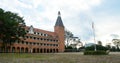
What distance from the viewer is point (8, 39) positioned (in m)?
58.8

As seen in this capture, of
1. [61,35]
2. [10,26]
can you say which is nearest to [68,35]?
[61,35]

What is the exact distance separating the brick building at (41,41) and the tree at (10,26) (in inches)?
636

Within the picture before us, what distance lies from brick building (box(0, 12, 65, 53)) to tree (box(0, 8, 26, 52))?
53.0 feet

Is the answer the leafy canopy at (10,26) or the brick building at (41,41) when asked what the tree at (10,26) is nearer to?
the leafy canopy at (10,26)

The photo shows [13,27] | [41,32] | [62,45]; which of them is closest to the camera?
[13,27]

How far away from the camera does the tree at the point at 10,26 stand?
54.8 metres

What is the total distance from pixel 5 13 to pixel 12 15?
2683 mm

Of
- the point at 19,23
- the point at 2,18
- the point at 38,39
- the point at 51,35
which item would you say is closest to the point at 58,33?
the point at 51,35

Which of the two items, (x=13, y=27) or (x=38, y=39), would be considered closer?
(x=13, y=27)

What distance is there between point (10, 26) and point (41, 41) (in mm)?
34885

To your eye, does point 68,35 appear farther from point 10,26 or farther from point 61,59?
point 61,59

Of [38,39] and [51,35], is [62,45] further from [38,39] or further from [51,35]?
[38,39]

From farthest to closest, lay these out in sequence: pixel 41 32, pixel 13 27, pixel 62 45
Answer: pixel 62 45 → pixel 41 32 → pixel 13 27

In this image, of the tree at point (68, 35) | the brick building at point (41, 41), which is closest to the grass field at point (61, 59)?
the brick building at point (41, 41)
